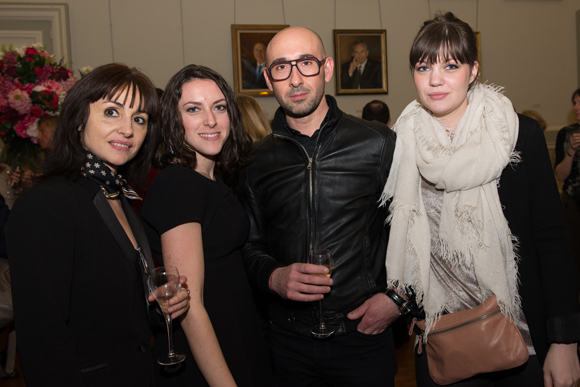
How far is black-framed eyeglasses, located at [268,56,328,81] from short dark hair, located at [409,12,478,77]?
46cm

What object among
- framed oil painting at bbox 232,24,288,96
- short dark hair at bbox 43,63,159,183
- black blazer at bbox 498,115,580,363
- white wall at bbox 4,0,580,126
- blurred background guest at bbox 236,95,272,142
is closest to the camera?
short dark hair at bbox 43,63,159,183

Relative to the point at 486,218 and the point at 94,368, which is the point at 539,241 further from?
the point at 94,368

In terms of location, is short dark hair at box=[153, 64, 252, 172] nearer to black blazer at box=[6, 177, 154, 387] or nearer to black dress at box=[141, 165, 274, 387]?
black dress at box=[141, 165, 274, 387]

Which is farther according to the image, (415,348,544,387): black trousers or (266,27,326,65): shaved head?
(266,27,326,65): shaved head

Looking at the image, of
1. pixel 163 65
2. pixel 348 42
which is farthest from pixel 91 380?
pixel 348 42

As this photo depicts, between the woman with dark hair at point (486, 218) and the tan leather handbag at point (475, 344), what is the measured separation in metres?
0.05

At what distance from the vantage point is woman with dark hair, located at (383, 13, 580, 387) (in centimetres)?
153

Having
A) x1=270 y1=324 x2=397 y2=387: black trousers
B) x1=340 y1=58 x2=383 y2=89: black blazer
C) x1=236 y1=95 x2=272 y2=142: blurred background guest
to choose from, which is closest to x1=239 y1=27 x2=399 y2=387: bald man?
x1=270 y1=324 x2=397 y2=387: black trousers

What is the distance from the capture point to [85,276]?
1.29m

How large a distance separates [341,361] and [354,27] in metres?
5.26

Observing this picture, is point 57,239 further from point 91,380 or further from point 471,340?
point 471,340

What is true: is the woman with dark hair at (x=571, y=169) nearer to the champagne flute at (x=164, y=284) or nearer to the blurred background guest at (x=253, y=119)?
the blurred background guest at (x=253, y=119)

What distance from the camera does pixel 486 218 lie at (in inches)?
62.3

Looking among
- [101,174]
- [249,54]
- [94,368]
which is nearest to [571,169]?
[249,54]
